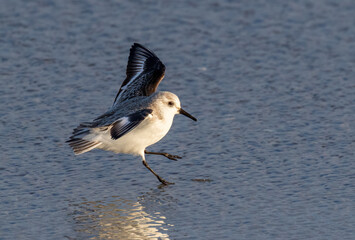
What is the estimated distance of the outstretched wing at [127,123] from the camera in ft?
27.1

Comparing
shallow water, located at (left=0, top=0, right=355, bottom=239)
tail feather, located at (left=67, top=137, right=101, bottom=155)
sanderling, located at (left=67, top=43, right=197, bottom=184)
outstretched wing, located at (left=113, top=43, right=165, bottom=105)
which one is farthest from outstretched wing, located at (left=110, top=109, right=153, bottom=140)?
outstretched wing, located at (left=113, top=43, right=165, bottom=105)

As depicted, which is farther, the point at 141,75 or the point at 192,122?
the point at 192,122

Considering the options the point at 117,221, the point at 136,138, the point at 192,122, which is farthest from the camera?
the point at 192,122

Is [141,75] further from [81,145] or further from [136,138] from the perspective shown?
[81,145]

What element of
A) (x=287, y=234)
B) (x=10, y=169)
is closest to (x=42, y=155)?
(x=10, y=169)

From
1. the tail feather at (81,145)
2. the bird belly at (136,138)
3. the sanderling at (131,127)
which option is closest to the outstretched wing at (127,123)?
the sanderling at (131,127)

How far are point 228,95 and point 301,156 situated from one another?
2239 mm

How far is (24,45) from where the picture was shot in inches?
516

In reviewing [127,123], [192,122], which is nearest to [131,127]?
[127,123]

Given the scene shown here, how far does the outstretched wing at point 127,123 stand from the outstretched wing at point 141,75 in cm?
139

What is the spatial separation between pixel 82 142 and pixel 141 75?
6.57 ft

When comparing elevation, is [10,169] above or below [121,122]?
below

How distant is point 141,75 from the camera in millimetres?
10328

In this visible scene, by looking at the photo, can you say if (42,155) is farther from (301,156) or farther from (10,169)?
(301,156)
